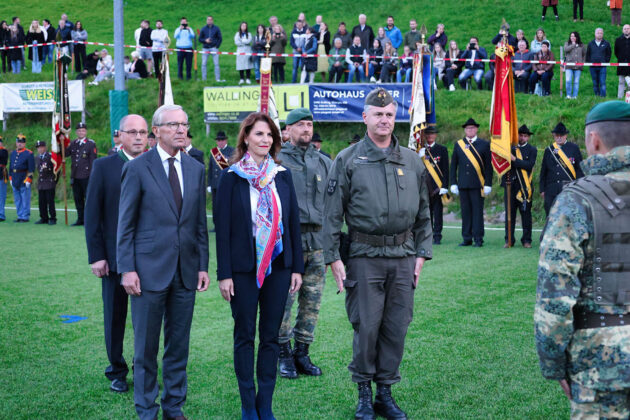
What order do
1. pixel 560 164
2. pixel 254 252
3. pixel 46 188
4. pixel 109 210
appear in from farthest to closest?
pixel 46 188
pixel 560 164
pixel 109 210
pixel 254 252

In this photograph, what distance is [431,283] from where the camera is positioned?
9.55 m

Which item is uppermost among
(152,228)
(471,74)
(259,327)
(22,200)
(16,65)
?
(16,65)

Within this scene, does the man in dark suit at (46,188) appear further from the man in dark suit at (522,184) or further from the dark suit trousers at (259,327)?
the dark suit trousers at (259,327)

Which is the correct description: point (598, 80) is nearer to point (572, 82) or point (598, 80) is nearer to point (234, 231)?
point (572, 82)

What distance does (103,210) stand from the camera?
555 centimetres

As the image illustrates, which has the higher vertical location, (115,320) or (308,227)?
(308,227)

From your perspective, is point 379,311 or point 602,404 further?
point 379,311

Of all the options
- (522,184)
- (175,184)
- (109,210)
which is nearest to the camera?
(175,184)

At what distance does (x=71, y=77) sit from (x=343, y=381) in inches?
967

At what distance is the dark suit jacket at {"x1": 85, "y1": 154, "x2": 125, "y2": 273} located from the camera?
5492 mm

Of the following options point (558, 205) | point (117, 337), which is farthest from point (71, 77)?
point (558, 205)

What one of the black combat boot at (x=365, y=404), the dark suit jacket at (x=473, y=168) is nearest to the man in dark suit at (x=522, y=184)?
Result: the dark suit jacket at (x=473, y=168)

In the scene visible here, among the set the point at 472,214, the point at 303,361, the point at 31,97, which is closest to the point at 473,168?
the point at 472,214

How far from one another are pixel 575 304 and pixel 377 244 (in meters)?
1.98
